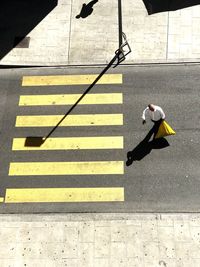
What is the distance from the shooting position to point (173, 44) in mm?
17812

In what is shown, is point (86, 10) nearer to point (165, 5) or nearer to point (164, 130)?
point (165, 5)

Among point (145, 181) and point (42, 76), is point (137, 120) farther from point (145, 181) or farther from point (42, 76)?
point (42, 76)

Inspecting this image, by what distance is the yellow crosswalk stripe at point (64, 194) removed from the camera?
15.2 metres

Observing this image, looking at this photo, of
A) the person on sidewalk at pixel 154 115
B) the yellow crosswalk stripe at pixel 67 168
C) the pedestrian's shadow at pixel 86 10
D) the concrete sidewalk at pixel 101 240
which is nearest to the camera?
the concrete sidewalk at pixel 101 240

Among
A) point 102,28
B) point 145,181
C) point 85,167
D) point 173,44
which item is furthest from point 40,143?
point 173,44

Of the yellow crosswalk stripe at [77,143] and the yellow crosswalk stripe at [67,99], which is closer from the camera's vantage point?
the yellow crosswalk stripe at [77,143]

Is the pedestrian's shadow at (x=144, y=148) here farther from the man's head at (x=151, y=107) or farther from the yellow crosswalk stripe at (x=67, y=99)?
the yellow crosswalk stripe at (x=67, y=99)

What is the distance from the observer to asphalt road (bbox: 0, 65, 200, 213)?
598 inches

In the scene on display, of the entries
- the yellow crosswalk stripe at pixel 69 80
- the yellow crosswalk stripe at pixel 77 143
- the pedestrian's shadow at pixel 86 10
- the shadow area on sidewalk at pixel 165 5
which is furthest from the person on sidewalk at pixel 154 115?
the pedestrian's shadow at pixel 86 10

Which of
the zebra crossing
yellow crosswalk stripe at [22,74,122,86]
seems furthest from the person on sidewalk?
yellow crosswalk stripe at [22,74,122,86]

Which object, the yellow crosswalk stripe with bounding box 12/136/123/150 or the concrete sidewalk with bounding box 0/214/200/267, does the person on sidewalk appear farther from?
the concrete sidewalk with bounding box 0/214/200/267

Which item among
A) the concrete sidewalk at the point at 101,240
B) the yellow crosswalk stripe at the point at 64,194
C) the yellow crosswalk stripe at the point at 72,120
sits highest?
the yellow crosswalk stripe at the point at 72,120

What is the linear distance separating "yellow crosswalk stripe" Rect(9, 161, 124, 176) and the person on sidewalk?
6.02ft

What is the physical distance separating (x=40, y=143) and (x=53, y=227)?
11.6ft
